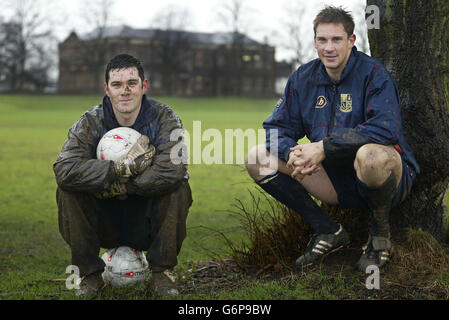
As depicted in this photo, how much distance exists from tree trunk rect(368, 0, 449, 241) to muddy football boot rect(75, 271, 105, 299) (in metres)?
2.41

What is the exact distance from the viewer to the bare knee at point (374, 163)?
3.74 meters

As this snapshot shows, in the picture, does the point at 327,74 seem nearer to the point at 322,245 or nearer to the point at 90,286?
the point at 322,245

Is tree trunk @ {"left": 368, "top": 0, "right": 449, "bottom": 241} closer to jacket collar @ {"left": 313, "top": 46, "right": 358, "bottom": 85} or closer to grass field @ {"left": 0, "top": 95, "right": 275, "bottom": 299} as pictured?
jacket collar @ {"left": 313, "top": 46, "right": 358, "bottom": 85}

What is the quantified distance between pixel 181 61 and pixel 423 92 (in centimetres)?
7378

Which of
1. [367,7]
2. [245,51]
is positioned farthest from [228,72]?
[367,7]

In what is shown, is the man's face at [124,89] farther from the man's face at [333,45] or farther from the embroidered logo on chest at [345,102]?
the embroidered logo on chest at [345,102]

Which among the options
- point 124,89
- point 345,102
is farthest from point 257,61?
point 124,89

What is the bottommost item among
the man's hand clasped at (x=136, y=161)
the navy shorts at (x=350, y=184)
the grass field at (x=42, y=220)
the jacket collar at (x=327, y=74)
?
the grass field at (x=42, y=220)

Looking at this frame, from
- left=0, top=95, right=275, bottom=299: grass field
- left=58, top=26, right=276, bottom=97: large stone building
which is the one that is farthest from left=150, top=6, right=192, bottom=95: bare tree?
left=0, top=95, right=275, bottom=299: grass field

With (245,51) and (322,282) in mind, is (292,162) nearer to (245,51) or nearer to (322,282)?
(322,282)

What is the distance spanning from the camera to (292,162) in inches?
156

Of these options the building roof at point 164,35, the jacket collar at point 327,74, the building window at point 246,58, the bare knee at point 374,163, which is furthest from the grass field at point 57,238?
the building window at point 246,58

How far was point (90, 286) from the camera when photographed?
3998 millimetres
